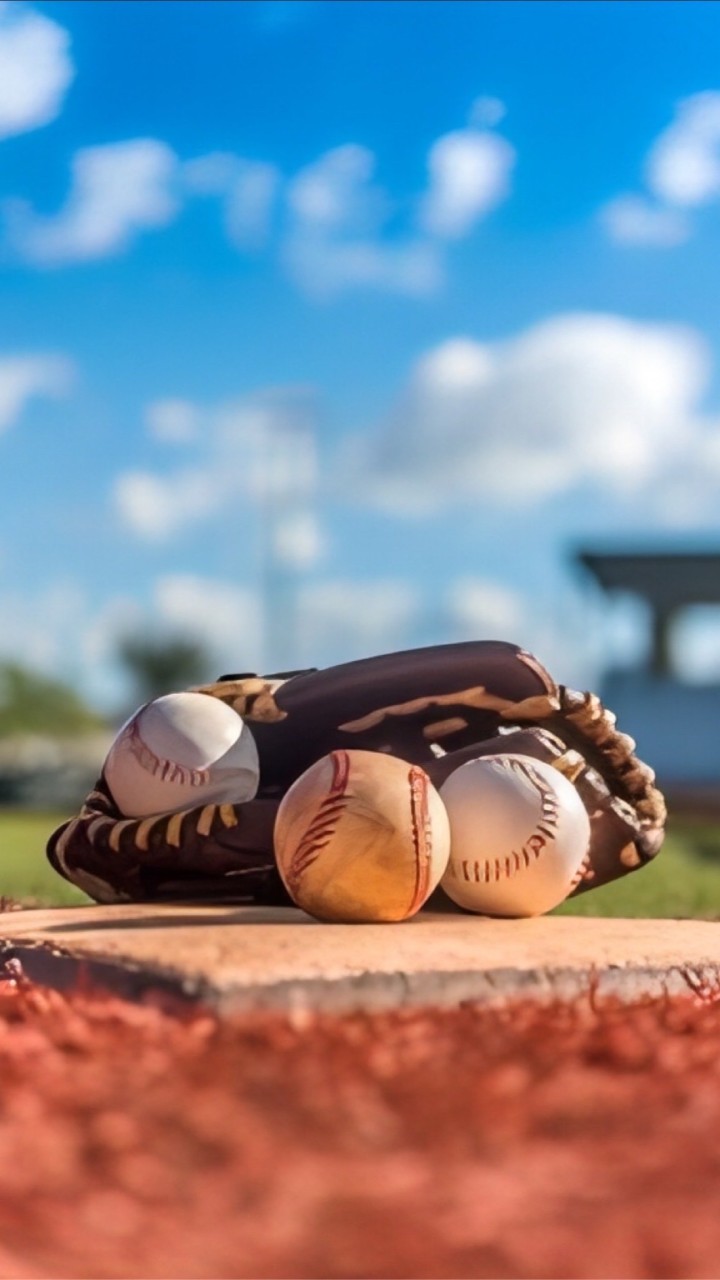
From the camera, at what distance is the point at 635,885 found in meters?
7.74

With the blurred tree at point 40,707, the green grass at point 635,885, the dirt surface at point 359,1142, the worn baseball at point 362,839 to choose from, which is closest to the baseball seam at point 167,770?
the worn baseball at point 362,839

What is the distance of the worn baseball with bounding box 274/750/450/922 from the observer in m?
3.57

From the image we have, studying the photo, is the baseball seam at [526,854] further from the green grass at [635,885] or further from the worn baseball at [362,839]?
the green grass at [635,885]

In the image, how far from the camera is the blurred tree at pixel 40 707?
240ft

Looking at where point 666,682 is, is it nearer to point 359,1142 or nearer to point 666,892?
point 666,892

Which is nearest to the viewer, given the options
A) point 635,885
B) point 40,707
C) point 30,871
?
point 635,885

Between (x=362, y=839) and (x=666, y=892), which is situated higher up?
(x=362, y=839)

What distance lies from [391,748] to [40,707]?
237 ft

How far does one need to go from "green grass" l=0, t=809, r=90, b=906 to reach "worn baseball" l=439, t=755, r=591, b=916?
6.81 ft

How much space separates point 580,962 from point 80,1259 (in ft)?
5.32

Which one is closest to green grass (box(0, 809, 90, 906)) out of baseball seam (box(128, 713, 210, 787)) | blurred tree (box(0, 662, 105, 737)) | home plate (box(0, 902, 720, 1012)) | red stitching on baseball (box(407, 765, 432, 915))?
baseball seam (box(128, 713, 210, 787))

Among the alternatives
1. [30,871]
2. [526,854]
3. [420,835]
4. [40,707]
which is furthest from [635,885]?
[40,707]

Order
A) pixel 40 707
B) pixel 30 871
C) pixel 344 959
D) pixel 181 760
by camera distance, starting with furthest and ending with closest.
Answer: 1. pixel 40 707
2. pixel 30 871
3. pixel 181 760
4. pixel 344 959

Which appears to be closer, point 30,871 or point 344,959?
point 344,959
